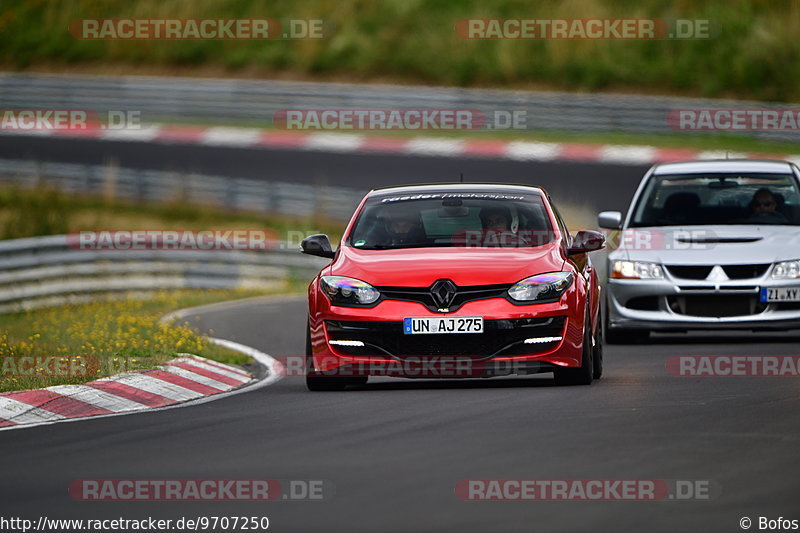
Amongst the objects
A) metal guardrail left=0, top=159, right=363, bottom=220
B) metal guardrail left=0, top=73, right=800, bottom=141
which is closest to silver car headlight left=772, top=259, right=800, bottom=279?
metal guardrail left=0, top=159, right=363, bottom=220

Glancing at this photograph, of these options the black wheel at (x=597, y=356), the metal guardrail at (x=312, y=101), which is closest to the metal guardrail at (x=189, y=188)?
the metal guardrail at (x=312, y=101)

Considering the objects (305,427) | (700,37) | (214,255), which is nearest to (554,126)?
(700,37)

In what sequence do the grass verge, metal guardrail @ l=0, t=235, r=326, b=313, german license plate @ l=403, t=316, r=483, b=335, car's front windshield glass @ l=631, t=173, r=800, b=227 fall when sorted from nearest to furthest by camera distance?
german license plate @ l=403, t=316, r=483, b=335 < the grass verge < car's front windshield glass @ l=631, t=173, r=800, b=227 < metal guardrail @ l=0, t=235, r=326, b=313

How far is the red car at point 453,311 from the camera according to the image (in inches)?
452

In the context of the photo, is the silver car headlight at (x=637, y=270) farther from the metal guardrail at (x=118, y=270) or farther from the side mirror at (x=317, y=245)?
the metal guardrail at (x=118, y=270)

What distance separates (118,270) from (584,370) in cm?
1396

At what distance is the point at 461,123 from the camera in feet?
109

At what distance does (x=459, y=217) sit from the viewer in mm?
12992

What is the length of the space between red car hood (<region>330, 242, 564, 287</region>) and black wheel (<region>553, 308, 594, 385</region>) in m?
0.50

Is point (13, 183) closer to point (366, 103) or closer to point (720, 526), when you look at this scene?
point (366, 103)

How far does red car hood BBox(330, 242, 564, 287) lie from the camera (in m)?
11.6

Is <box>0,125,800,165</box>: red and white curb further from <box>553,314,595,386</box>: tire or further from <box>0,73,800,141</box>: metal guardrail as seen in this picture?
<box>553,314,595,386</box>: tire

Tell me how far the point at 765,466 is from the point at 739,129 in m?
23.7

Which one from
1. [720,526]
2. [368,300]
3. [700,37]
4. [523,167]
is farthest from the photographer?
[700,37]
